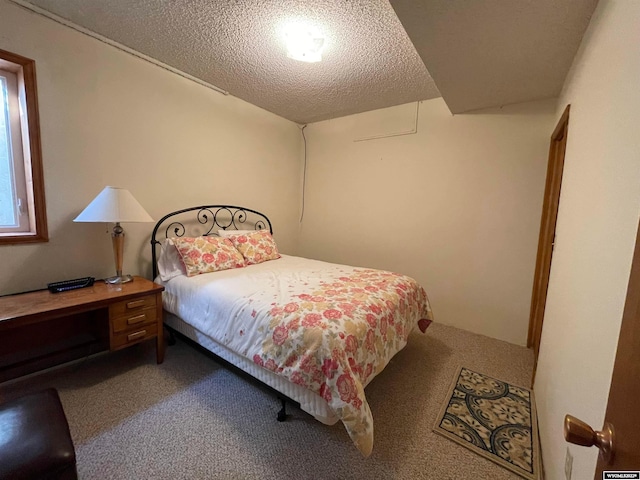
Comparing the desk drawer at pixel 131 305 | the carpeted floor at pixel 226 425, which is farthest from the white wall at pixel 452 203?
the desk drawer at pixel 131 305

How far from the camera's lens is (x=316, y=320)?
1.53 m

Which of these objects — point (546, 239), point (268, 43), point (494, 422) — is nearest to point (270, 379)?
point (494, 422)

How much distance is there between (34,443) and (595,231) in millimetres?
2167

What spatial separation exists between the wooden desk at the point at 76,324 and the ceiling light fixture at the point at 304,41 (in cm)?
215

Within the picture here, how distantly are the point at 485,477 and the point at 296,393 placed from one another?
1.04 meters

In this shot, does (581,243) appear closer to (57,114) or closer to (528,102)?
(528,102)

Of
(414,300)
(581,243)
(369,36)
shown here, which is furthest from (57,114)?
(581,243)

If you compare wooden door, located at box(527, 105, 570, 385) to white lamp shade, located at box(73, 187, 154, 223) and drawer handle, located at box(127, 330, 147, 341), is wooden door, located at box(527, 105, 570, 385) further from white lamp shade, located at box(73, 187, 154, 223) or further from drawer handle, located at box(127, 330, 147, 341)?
white lamp shade, located at box(73, 187, 154, 223)

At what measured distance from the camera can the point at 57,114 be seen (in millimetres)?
1979

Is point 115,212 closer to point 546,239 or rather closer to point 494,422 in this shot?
point 494,422

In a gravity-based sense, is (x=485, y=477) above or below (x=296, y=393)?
below

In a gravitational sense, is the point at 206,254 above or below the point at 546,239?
below

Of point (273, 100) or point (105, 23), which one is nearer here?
point (105, 23)

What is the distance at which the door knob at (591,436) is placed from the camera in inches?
18.0
